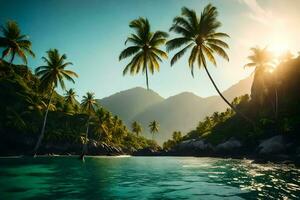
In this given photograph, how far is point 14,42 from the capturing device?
176 ft

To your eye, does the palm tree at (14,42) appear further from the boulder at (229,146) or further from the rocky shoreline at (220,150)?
the boulder at (229,146)

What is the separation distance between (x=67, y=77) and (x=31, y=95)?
39026mm


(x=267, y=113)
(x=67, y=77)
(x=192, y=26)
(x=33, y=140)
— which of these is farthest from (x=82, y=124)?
(x=192, y=26)

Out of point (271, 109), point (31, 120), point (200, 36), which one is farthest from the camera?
point (31, 120)

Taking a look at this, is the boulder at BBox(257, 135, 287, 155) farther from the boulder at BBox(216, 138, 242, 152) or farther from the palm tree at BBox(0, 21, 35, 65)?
the palm tree at BBox(0, 21, 35, 65)

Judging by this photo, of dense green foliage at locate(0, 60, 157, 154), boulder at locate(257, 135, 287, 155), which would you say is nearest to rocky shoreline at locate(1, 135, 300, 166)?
boulder at locate(257, 135, 287, 155)

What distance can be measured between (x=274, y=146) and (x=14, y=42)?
5233cm

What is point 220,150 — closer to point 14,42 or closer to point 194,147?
point 194,147

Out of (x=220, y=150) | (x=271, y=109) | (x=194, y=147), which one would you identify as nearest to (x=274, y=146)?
(x=220, y=150)

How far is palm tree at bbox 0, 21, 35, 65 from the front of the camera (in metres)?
53.5

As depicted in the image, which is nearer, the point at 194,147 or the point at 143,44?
the point at 143,44

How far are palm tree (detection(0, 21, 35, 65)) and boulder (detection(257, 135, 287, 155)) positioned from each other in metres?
48.3

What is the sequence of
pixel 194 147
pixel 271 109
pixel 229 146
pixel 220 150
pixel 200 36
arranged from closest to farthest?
pixel 200 36 → pixel 229 146 → pixel 220 150 → pixel 271 109 → pixel 194 147

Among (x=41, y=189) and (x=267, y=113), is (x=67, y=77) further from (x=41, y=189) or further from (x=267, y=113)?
(x=267, y=113)
